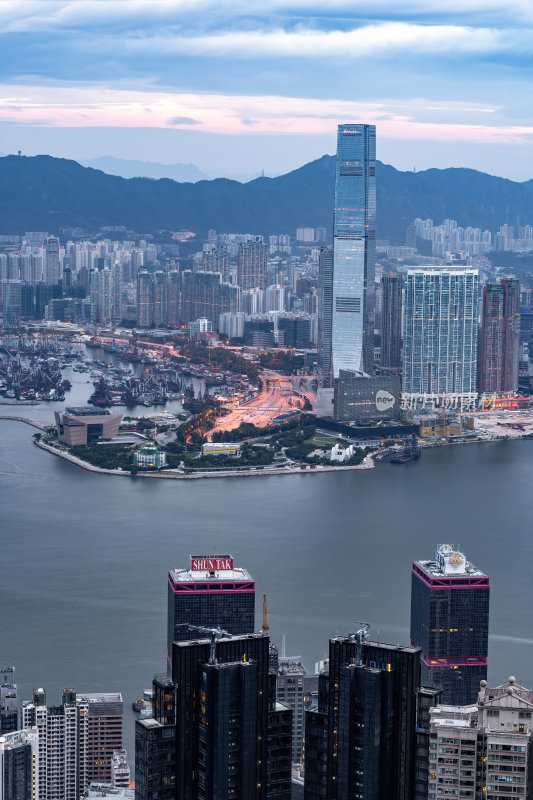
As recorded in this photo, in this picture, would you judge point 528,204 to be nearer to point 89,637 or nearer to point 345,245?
point 345,245

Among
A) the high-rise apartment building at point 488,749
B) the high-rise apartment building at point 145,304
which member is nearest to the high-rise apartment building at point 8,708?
the high-rise apartment building at point 488,749

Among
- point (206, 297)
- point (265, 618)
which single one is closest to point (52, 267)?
point (206, 297)

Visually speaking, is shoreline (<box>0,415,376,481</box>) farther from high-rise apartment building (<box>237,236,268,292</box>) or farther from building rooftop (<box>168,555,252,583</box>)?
high-rise apartment building (<box>237,236,268,292</box>)

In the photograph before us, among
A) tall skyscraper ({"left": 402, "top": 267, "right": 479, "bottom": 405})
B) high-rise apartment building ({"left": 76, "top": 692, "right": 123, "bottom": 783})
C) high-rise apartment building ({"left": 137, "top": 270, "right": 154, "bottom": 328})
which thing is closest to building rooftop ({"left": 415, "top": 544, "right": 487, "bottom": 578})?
high-rise apartment building ({"left": 76, "top": 692, "right": 123, "bottom": 783})

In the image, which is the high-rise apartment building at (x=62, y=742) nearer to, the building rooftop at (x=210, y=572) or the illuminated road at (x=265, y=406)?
the building rooftop at (x=210, y=572)

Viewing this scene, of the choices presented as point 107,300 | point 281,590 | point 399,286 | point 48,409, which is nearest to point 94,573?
point 281,590
